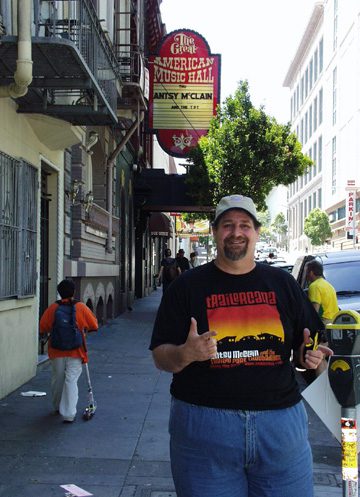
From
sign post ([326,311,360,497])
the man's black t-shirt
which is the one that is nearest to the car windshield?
sign post ([326,311,360,497])

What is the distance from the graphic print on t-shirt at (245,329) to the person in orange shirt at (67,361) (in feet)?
13.3

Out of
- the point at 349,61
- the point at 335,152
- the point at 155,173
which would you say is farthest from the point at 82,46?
the point at 335,152

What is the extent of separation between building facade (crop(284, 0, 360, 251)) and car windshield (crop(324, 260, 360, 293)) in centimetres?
2853

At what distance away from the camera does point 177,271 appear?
56.6 feet

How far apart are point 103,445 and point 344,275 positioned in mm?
5081

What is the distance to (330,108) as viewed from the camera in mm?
58938

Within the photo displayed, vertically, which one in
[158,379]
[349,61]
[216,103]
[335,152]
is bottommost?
[158,379]

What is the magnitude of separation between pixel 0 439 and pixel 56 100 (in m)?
4.87

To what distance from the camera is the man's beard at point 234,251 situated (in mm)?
2816

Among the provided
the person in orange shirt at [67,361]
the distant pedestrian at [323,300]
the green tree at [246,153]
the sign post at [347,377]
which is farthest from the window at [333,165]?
the sign post at [347,377]

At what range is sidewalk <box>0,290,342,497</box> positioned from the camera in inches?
188

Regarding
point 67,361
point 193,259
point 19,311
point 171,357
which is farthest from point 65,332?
point 193,259

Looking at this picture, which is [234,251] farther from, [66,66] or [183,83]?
[183,83]

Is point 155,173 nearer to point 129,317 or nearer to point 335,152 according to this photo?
point 129,317
